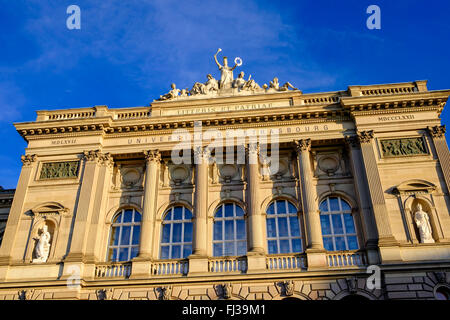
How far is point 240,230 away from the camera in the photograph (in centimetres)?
2305

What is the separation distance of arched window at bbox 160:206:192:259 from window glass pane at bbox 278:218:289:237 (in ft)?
14.6

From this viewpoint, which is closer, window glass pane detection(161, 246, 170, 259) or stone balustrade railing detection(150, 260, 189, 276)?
stone balustrade railing detection(150, 260, 189, 276)

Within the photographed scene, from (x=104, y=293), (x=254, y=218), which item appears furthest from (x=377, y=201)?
(x=104, y=293)

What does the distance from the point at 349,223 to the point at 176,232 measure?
8.58 m

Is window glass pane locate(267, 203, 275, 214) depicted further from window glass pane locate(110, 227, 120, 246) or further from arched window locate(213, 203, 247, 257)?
window glass pane locate(110, 227, 120, 246)

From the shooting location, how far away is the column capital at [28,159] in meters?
25.1

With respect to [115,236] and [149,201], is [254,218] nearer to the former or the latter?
[149,201]

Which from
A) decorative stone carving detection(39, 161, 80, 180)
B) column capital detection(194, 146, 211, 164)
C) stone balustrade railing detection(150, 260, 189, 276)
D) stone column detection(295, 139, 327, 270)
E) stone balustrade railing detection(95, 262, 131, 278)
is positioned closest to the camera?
stone column detection(295, 139, 327, 270)

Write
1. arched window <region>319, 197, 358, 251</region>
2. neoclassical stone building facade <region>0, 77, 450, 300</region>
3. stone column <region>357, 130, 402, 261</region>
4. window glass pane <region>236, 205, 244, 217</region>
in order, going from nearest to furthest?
stone column <region>357, 130, 402, 261</region>
neoclassical stone building facade <region>0, 77, 450, 300</region>
arched window <region>319, 197, 358, 251</region>
window glass pane <region>236, 205, 244, 217</region>

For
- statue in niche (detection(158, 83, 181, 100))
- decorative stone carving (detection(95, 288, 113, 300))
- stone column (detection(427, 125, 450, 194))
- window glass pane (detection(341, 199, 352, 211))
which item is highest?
statue in niche (detection(158, 83, 181, 100))

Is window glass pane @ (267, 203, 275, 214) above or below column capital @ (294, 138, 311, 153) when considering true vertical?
below

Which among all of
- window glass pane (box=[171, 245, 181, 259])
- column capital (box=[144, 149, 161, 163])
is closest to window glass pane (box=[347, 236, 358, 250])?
window glass pane (box=[171, 245, 181, 259])

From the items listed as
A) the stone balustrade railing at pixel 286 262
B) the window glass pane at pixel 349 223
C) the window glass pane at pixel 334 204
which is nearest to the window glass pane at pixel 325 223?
the window glass pane at pixel 334 204

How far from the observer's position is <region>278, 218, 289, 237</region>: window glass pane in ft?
74.4
